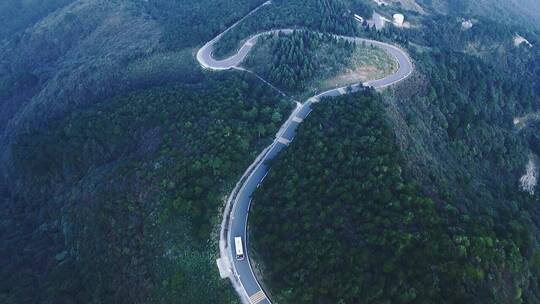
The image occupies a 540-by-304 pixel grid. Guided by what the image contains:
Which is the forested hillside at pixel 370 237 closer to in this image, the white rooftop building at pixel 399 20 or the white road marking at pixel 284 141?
the white road marking at pixel 284 141

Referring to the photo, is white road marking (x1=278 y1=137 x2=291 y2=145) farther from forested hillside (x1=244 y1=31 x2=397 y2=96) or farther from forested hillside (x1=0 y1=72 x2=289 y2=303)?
forested hillside (x1=244 y1=31 x2=397 y2=96)

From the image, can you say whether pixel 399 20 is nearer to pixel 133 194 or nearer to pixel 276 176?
pixel 276 176

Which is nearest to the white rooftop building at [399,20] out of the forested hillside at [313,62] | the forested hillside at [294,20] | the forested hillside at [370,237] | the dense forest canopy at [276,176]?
the dense forest canopy at [276,176]

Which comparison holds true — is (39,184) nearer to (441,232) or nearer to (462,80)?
(441,232)

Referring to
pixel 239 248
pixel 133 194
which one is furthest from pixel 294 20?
pixel 239 248

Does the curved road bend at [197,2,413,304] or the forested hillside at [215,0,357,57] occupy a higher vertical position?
the forested hillside at [215,0,357,57]

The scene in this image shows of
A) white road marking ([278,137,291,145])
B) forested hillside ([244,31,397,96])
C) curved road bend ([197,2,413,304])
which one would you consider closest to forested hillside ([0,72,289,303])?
curved road bend ([197,2,413,304])
